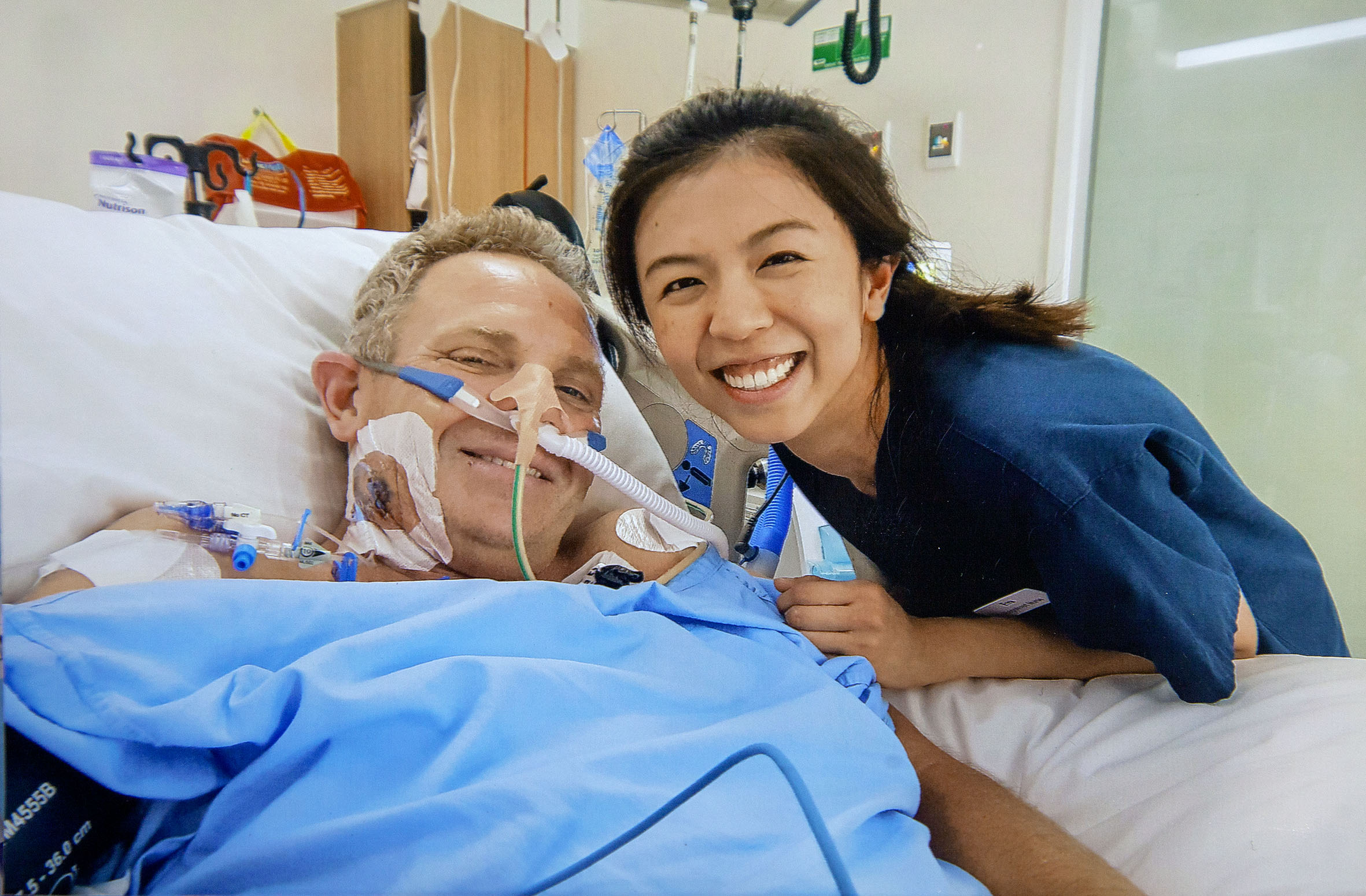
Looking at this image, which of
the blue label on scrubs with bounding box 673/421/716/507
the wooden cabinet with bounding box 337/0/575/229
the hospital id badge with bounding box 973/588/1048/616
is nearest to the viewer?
the wooden cabinet with bounding box 337/0/575/229

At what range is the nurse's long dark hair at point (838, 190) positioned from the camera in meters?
0.69

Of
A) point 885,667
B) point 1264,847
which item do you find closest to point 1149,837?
A: point 1264,847

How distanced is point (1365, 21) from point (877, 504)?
20.8 inches

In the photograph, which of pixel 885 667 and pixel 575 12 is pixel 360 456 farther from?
pixel 885 667

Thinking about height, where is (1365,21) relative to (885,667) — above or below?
above

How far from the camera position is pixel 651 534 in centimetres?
87

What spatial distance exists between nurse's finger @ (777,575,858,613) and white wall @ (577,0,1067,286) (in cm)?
34

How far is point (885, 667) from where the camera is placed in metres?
0.79

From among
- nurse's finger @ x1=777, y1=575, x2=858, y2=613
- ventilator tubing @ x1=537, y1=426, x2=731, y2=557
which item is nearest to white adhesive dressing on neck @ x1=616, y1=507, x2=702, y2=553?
ventilator tubing @ x1=537, y1=426, x2=731, y2=557

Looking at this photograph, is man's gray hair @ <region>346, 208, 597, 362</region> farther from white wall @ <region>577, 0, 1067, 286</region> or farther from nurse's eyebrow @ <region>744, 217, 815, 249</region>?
nurse's eyebrow @ <region>744, 217, 815, 249</region>

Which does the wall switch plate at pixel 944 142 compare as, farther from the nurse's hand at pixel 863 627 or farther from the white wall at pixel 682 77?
the nurse's hand at pixel 863 627

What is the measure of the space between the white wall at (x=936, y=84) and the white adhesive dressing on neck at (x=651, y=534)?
1.33ft

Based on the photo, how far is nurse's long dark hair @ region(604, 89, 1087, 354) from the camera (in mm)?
692

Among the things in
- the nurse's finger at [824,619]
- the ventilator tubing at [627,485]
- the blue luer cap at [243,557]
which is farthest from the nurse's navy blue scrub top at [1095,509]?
the blue luer cap at [243,557]
